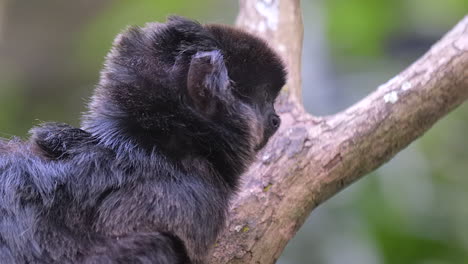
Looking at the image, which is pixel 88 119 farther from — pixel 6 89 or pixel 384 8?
pixel 6 89

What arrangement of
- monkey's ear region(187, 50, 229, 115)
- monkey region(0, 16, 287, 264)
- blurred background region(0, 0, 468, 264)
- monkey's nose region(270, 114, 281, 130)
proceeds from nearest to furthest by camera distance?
monkey region(0, 16, 287, 264) < monkey's ear region(187, 50, 229, 115) < monkey's nose region(270, 114, 281, 130) < blurred background region(0, 0, 468, 264)

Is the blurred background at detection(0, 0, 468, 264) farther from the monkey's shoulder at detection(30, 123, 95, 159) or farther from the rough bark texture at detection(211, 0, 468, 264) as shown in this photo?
the rough bark texture at detection(211, 0, 468, 264)

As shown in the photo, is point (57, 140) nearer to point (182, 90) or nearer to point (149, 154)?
point (149, 154)

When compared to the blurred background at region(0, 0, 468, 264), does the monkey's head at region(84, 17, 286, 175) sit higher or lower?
lower

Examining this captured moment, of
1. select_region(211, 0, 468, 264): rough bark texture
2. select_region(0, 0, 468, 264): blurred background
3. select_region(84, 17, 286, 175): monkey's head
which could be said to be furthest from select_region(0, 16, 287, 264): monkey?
select_region(0, 0, 468, 264): blurred background

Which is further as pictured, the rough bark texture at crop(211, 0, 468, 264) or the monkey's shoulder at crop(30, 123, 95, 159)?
the rough bark texture at crop(211, 0, 468, 264)

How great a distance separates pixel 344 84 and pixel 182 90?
254cm

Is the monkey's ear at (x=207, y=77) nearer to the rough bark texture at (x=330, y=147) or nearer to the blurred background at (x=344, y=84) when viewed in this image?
the rough bark texture at (x=330, y=147)

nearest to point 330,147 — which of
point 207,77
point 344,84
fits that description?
point 207,77

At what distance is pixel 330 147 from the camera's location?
2832 mm

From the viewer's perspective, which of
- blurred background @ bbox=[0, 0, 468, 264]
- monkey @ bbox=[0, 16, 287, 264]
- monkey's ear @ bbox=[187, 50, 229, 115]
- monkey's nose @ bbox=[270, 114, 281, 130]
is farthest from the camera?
blurred background @ bbox=[0, 0, 468, 264]

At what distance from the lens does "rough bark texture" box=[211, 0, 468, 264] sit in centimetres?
264

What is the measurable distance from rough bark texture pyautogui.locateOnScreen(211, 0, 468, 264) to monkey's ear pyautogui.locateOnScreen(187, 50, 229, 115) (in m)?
0.49

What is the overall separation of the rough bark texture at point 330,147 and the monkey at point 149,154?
181mm
